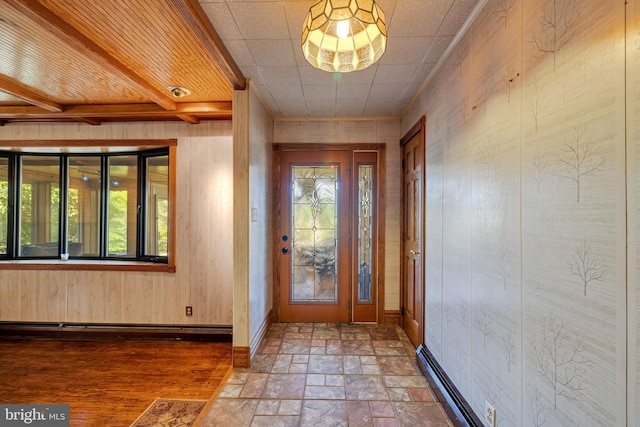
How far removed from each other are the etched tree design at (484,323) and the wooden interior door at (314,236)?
6.25 ft

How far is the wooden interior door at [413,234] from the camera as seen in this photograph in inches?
99.5

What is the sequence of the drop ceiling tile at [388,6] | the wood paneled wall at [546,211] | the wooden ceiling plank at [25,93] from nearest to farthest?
the wood paneled wall at [546,211] → the drop ceiling tile at [388,6] → the wooden ceiling plank at [25,93]

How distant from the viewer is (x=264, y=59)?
6.74ft

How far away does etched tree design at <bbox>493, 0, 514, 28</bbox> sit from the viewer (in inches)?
50.0

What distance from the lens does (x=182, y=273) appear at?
307 centimetres

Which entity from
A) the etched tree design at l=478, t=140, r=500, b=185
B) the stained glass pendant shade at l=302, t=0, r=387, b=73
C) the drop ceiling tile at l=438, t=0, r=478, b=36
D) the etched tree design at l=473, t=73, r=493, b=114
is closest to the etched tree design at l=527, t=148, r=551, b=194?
the etched tree design at l=478, t=140, r=500, b=185

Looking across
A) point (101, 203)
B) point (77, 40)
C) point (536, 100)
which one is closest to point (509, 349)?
point (536, 100)

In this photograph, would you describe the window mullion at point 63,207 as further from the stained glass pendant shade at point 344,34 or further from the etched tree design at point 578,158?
the etched tree design at point 578,158

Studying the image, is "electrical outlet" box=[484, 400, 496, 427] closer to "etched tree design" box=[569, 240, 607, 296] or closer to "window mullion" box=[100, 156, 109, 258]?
"etched tree design" box=[569, 240, 607, 296]

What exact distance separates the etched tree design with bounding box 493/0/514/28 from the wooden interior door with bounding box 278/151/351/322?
2080 millimetres

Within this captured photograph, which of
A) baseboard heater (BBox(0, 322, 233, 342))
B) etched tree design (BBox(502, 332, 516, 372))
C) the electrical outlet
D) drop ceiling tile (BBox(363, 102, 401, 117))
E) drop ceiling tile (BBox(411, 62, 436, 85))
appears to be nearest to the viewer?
etched tree design (BBox(502, 332, 516, 372))

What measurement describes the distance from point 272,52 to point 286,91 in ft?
2.05

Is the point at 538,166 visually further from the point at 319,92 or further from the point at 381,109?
the point at 381,109

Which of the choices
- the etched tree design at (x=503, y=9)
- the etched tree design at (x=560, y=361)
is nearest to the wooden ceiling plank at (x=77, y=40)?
the etched tree design at (x=503, y=9)
